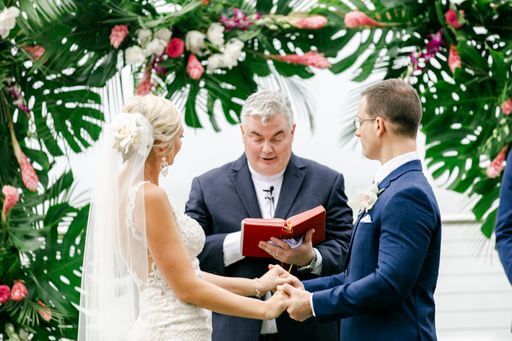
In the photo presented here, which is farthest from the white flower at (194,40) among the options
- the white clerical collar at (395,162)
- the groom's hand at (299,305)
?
the white clerical collar at (395,162)

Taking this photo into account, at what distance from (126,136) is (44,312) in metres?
2.45

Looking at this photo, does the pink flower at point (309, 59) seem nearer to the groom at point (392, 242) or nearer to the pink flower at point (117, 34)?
the pink flower at point (117, 34)

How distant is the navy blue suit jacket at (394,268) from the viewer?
3295 millimetres

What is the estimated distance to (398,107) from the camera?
3.45 metres

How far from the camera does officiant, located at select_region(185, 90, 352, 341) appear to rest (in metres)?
4.32

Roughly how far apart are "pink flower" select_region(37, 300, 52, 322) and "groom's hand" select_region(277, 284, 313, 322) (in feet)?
7.40

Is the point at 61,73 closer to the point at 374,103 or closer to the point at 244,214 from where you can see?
the point at 244,214

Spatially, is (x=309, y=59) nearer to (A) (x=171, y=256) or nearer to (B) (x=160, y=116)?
(B) (x=160, y=116)

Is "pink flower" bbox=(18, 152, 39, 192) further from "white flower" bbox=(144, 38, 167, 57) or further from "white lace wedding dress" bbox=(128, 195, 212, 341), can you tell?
"white lace wedding dress" bbox=(128, 195, 212, 341)

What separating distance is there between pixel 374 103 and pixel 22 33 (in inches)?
112

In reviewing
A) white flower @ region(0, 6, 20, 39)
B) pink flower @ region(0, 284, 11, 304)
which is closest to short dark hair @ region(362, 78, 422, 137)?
white flower @ region(0, 6, 20, 39)

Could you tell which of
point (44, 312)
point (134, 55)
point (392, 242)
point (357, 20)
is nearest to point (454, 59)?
point (357, 20)

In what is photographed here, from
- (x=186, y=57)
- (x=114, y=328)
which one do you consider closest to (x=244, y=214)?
(x=114, y=328)

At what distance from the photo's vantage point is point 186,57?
5.62 m
